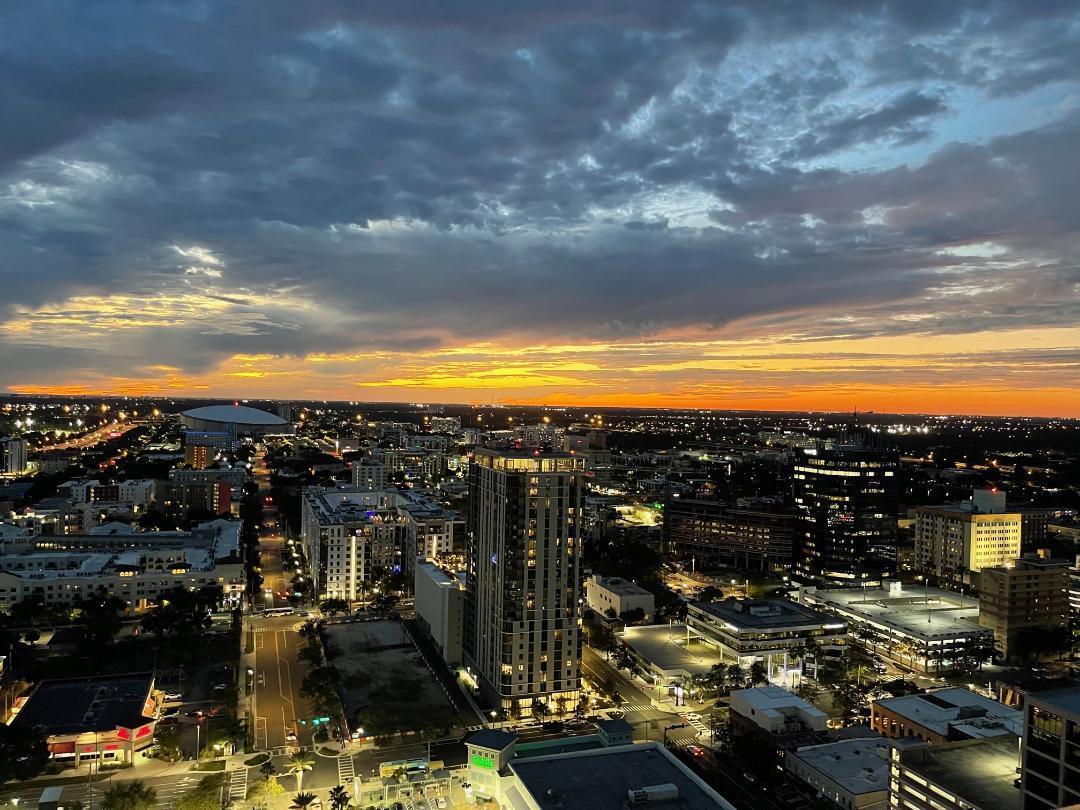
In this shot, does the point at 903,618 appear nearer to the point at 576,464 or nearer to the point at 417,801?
the point at 576,464

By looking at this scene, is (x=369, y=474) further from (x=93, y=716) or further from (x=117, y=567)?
(x=93, y=716)

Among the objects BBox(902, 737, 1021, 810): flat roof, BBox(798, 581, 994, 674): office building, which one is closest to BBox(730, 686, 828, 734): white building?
BBox(902, 737, 1021, 810): flat roof

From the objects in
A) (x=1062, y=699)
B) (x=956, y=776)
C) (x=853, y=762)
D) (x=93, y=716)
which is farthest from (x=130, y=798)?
(x=1062, y=699)

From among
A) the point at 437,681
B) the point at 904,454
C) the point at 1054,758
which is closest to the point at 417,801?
the point at 437,681

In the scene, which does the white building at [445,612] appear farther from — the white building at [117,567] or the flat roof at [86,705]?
the white building at [117,567]

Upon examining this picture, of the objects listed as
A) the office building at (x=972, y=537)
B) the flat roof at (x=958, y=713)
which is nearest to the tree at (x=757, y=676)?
the flat roof at (x=958, y=713)

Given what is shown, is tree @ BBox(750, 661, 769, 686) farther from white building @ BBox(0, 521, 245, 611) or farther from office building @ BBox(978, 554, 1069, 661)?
white building @ BBox(0, 521, 245, 611)
